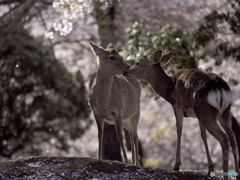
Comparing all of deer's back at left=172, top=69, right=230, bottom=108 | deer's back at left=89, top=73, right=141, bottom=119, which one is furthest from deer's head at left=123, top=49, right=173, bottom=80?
deer's back at left=172, top=69, right=230, bottom=108

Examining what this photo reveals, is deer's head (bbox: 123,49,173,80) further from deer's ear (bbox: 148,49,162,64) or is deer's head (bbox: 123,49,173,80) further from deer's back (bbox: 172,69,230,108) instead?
deer's back (bbox: 172,69,230,108)

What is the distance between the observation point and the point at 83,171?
5805 millimetres

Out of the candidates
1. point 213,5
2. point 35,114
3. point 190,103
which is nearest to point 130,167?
point 190,103

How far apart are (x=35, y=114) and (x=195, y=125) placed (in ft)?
27.8

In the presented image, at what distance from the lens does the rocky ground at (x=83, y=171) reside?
18.5 feet

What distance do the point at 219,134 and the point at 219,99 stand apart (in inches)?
17.0

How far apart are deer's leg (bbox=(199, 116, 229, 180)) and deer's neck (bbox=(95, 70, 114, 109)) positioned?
1.80 metres

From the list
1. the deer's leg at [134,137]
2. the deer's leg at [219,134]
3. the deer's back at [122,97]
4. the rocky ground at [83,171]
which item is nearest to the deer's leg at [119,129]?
the deer's back at [122,97]

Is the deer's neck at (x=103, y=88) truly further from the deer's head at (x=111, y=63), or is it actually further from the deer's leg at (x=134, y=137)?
the deer's leg at (x=134, y=137)

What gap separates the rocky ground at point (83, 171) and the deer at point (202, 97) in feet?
1.91

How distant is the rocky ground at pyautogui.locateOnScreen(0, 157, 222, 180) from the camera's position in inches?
222

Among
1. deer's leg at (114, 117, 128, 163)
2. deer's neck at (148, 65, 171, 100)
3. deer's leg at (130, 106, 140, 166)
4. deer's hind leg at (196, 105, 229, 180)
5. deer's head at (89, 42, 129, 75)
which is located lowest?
deer's leg at (130, 106, 140, 166)

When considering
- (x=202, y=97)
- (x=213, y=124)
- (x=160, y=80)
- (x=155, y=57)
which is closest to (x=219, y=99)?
(x=202, y=97)

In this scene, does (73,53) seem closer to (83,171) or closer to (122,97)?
(122,97)
